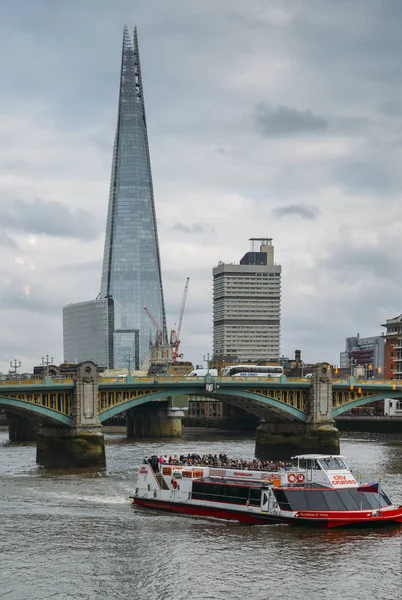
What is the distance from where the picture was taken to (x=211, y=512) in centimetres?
8681

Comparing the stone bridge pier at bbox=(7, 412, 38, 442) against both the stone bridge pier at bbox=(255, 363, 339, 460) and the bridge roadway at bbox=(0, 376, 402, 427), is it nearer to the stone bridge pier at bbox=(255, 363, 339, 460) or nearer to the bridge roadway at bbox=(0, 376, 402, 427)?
the bridge roadway at bbox=(0, 376, 402, 427)

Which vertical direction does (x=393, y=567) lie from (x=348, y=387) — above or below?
below

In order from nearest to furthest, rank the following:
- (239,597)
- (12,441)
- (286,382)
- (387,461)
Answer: (239,597) < (387,461) < (286,382) < (12,441)

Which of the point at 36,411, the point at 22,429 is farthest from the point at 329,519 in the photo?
the point at 22,429

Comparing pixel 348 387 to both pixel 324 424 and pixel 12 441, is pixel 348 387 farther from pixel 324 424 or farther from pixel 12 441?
pixel 12 441

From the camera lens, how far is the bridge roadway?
123 metres

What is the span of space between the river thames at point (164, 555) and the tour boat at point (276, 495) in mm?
1451

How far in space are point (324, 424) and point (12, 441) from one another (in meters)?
68.1

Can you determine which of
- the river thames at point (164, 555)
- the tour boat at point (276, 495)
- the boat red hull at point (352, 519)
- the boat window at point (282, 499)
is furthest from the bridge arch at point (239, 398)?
the boat red hull at point (352, 519)

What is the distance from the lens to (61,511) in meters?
86.9

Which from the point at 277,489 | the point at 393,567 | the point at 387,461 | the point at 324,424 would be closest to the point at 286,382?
the point at 324,424

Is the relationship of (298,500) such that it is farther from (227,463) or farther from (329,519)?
(227,463)

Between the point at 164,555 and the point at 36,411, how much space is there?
54860 millimetres

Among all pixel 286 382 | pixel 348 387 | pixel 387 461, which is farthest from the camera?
pixel 348 387
